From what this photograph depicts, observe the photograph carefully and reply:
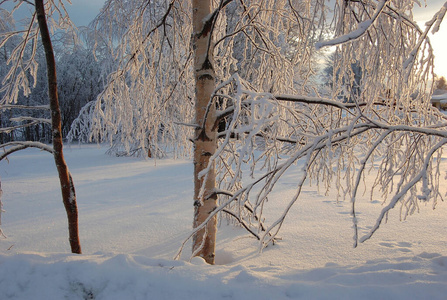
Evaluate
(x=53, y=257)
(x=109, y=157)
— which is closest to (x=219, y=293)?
(x=53, y=257)

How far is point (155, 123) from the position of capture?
116 inches

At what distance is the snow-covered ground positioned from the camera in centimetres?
159

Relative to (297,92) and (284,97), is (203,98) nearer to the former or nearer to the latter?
(284,97)

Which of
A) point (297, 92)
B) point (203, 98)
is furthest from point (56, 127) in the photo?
point (297, 92)

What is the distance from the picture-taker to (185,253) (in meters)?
3.01

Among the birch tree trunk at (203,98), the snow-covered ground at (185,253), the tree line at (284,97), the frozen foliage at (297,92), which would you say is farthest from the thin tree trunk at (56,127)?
the birch tree trunk at (203,98)

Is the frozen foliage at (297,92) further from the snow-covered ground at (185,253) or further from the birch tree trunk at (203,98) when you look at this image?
the snow-covered ground at (185,253)

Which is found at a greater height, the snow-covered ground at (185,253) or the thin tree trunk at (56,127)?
the thin tree trunk at (56,127)

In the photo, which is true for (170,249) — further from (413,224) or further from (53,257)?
(413,224)

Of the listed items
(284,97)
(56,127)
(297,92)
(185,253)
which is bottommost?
(185,253)

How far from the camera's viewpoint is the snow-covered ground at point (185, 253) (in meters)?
1.59

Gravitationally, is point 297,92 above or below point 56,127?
above

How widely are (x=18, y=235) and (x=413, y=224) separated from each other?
5227 mm

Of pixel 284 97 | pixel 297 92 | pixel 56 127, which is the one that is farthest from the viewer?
pixel 297 92
